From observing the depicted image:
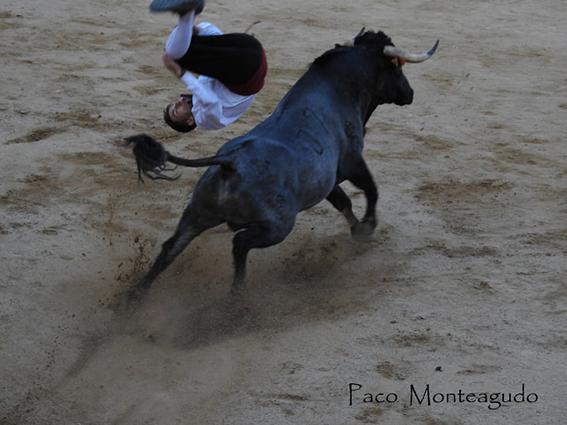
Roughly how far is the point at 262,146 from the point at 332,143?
1.77ft

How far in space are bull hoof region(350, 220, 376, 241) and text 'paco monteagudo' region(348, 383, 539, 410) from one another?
164 cm

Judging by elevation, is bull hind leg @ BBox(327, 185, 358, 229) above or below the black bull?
below

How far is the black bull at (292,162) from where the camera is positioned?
4.89 m

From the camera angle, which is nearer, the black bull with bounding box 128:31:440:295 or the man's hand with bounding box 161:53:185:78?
the black bull with bounding box 128:31:440:295

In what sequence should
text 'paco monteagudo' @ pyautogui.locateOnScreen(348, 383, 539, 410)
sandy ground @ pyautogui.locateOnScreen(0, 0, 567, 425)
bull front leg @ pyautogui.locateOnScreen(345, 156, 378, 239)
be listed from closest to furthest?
text 'paco monteagudo' @ pyautogui.locateOnScreen(348, 383, 539, 410)
sandy ground @ pyautogui.locateOnScreen(0, 0, 567, 425)
bull front leg @ pyautogui.locateOnScreen(345, 156, 378, 239)

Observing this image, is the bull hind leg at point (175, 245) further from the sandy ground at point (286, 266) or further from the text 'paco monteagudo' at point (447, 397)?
the text 'paco monteagudo' at point (447, 397)

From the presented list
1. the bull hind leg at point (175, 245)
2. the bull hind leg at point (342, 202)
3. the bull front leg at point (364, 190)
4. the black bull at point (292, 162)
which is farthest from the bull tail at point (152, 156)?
the bull hind leg at point (342, 202)

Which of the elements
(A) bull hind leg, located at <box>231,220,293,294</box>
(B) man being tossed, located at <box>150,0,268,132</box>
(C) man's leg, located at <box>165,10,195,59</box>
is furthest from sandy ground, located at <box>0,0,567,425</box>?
(C) man's leg, located at <box>165,10,195,59</box>

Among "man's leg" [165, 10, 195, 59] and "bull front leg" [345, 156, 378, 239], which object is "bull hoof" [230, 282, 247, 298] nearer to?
"bull front leg" [345, 156, 378, 239]

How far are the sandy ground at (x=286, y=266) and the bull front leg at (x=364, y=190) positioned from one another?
118 mm

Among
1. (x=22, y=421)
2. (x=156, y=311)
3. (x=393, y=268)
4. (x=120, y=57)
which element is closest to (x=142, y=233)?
(x=156, y=311)

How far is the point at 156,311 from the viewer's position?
513 cm

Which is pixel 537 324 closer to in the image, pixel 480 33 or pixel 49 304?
pixel 49 304

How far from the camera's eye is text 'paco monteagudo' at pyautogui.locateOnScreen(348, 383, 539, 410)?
167 inches
